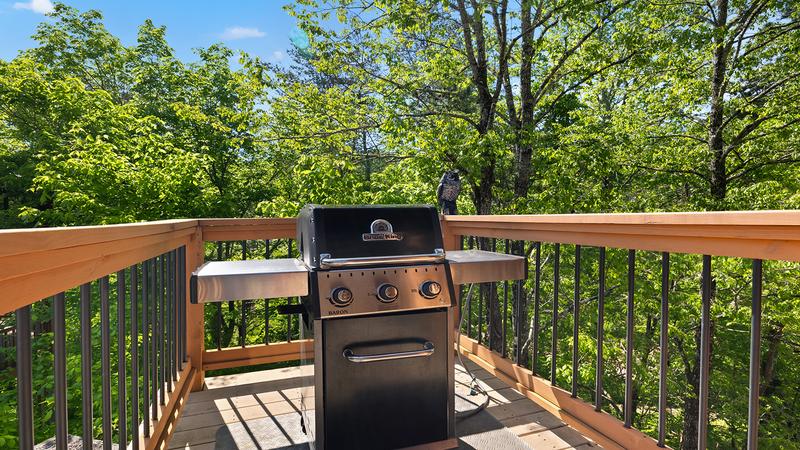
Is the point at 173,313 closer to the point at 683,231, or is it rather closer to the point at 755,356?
the point at 683,231

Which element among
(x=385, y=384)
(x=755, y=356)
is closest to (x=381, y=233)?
(x=385, y=384)

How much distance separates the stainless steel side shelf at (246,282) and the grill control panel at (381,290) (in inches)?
3.6

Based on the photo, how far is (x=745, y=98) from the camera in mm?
6414

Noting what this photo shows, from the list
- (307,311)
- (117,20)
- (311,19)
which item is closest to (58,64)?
(117,20)

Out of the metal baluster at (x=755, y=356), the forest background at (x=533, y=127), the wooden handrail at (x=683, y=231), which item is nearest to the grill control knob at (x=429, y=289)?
the wooden handrail at (x=683, y=231)

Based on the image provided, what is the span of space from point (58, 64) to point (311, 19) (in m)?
8.63

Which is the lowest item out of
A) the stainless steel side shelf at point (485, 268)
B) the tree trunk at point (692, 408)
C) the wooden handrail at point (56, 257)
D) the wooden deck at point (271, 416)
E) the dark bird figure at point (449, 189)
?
the tree trunk at point (692, 408)

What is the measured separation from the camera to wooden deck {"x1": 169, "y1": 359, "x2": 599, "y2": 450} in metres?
1.96

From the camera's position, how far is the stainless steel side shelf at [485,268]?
172 cm

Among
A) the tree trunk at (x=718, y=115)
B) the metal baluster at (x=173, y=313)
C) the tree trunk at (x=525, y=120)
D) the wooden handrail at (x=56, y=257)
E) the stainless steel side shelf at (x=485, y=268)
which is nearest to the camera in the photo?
the wooden handrail at (x=56, y=257)

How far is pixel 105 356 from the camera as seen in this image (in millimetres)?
1152

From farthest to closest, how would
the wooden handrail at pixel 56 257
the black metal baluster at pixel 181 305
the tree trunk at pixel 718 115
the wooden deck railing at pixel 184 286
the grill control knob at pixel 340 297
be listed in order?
the tree trunk at pixel 718 115
the black metal baluster at pixel 181 305
the grill control knob at pixel 340 297
the wooden deck railing at pixel 184 286
the wooden handrail at pixel 56 257

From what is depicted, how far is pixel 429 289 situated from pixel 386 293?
0.17m

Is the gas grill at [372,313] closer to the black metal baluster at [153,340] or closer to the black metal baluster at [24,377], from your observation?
the black metal baluster at [153,340]
